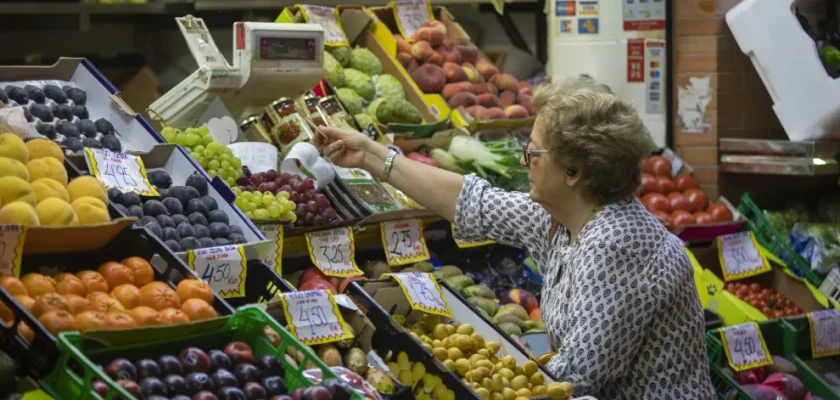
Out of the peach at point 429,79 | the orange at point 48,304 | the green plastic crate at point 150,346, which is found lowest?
the peach at point 429,79

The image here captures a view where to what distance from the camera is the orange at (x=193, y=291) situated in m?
2.32

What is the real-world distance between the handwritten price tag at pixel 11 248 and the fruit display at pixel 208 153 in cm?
128

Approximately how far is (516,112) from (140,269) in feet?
10.1

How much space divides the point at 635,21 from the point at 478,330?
2.73 meters

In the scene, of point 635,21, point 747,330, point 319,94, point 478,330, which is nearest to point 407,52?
point 319,94

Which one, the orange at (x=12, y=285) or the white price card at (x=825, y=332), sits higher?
the orange at (x=12, y=285)

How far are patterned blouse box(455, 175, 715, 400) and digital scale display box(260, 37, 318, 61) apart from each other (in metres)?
1.53

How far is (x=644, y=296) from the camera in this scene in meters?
2.73

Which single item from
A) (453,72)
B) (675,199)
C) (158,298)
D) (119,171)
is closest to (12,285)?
(158,298)

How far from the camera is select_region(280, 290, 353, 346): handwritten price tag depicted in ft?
8.37

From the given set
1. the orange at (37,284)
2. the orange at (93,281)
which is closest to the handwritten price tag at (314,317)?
the orange at (93,281)

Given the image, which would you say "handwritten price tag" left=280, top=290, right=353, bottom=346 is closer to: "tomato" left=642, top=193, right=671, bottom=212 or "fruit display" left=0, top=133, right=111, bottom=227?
"fruit display" left=0, top=133, right=111, bottom=227

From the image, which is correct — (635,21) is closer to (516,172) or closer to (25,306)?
(516,172)

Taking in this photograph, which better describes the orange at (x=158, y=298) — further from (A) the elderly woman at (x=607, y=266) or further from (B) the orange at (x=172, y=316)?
(A) the elderly woman at (x=607, y=266)
